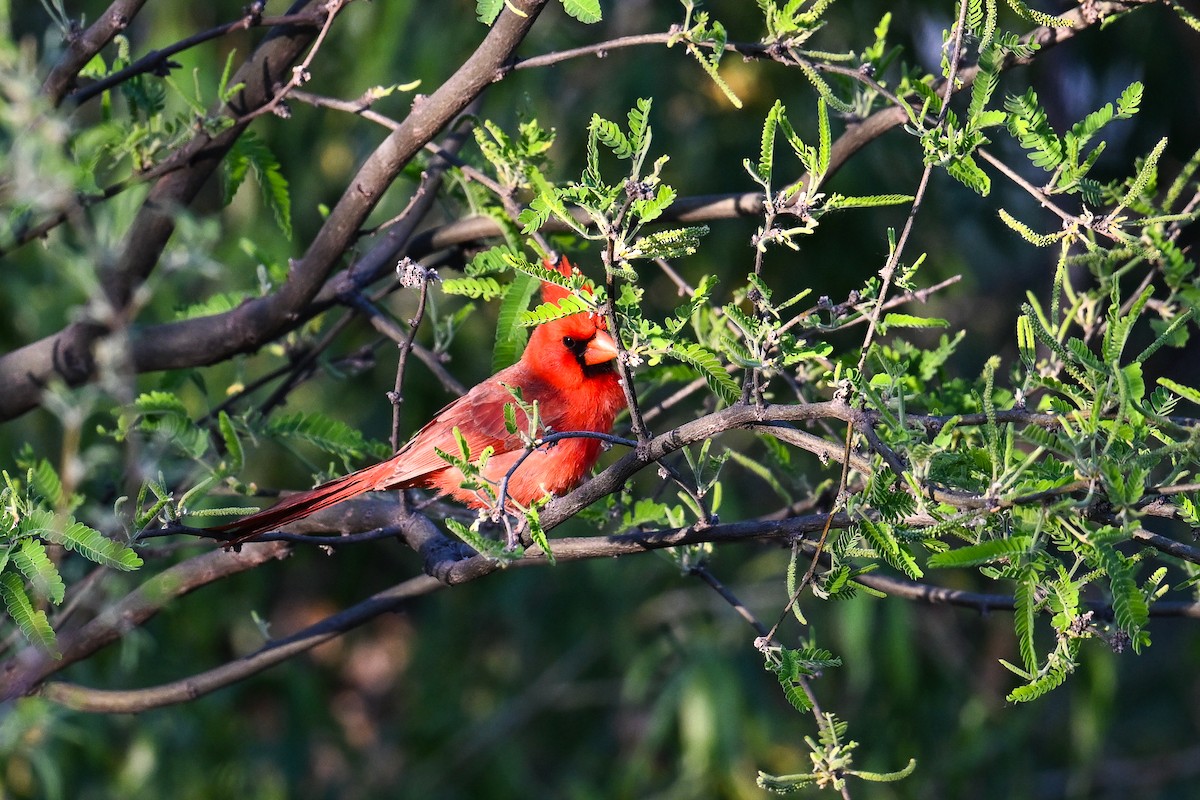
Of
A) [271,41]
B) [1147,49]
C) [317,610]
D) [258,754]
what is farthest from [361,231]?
[317,610]

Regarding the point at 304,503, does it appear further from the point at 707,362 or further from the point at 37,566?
the point at 707,362

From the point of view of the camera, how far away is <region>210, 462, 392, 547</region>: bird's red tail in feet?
7.18

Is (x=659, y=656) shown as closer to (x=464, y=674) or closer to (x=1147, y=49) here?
(x=464, y=674)

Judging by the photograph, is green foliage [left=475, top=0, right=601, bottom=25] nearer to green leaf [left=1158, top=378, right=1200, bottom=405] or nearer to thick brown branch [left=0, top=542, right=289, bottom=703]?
green leaf [left=1158, top=378, right=1200, bottom=405]

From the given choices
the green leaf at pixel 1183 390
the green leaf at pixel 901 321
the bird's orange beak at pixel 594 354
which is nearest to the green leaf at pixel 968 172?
the green leaf at pixel 901 321

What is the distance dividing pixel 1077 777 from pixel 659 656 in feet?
5.38

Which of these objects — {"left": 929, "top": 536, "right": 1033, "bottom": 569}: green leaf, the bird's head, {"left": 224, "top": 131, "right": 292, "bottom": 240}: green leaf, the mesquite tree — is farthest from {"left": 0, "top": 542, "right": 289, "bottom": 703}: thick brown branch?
{"left": 929, "top": 536, "right": 1033, "bottom": 569}: green leaf

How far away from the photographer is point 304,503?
2346 mm

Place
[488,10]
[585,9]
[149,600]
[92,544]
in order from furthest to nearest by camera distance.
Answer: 1. [149,600]
2. [488,10]
3. [585,9]
4. [92,544]

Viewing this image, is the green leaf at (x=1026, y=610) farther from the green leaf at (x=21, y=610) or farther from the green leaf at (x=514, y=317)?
the green leaf at (x=21, y=610)

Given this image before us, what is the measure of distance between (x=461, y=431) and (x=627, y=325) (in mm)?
1149

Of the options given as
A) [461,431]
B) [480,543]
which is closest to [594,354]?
[461,431]

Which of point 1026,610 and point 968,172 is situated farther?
point 968,172

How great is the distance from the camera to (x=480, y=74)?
6.68 ft
